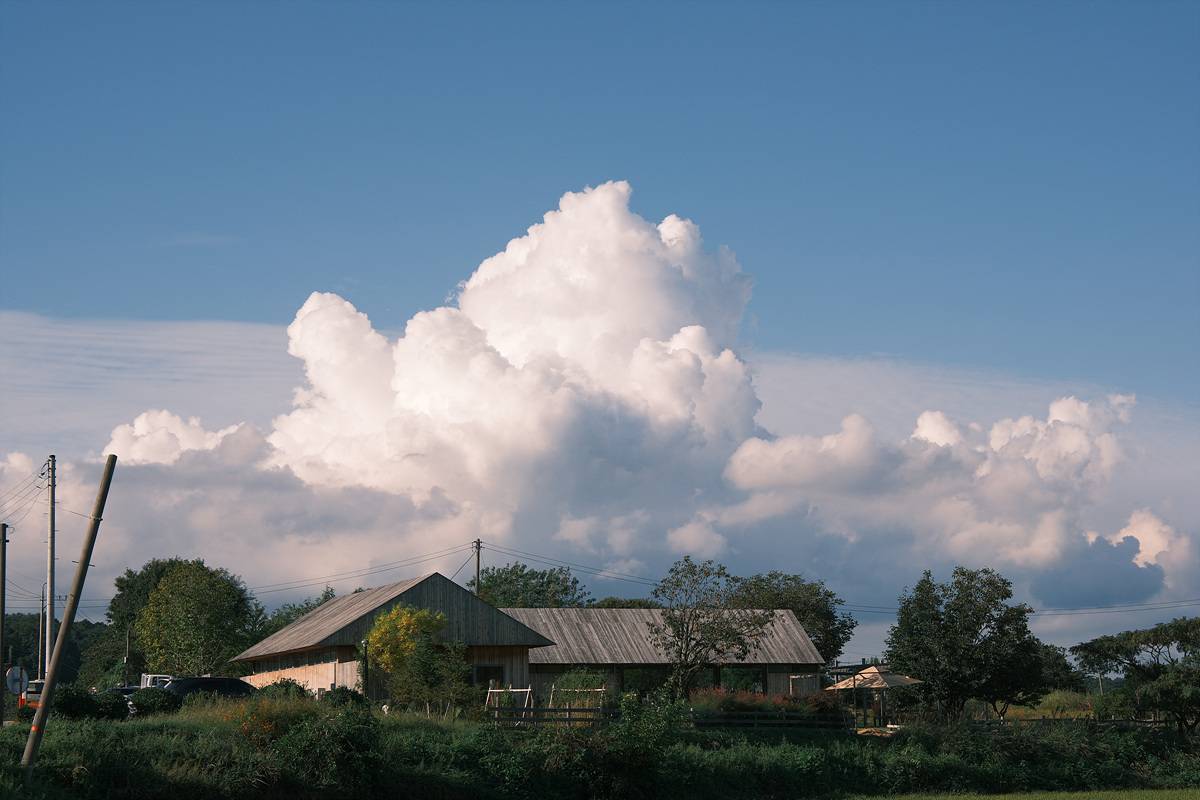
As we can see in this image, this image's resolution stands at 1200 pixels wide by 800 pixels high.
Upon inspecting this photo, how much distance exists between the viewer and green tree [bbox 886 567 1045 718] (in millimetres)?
49781

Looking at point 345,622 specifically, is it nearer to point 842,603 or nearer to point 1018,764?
point 1018,764

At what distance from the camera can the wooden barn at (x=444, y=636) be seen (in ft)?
153

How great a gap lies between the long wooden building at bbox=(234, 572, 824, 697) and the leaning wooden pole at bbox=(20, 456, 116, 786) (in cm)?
2167

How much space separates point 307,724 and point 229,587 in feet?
179

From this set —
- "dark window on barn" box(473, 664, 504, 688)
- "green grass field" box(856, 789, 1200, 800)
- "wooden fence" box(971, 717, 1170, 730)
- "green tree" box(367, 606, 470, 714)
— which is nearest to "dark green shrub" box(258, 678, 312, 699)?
"green tree" box(367, 606, 470, 714)

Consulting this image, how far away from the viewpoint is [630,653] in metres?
60.8

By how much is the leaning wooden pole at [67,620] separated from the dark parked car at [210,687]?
54.6 feet

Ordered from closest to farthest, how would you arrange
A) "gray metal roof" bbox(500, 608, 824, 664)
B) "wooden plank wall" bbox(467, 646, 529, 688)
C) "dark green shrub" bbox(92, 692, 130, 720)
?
"dark green shrub" bbox(92, 692, 130, 720)
"wooden plank wall" bbox(467, 646, 529, 688)
"gray metal roof" bbox(500, 608, 824, 664)

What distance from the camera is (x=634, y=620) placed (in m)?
64.1

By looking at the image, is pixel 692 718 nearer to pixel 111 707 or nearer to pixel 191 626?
pixel 111 707

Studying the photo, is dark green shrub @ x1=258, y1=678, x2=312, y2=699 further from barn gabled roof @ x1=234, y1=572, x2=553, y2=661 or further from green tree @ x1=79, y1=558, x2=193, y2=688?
green tree @ x1=79, y1=558, x2=193, y2=688

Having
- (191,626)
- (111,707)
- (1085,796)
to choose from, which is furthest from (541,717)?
(191,626)

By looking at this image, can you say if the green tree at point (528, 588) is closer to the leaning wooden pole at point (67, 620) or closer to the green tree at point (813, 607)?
the green tree at point (813, 607)

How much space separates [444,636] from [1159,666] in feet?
106
